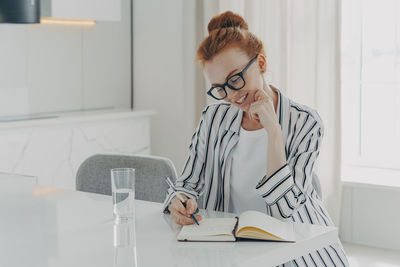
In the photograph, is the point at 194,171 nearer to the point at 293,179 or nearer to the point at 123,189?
the point at 293,179

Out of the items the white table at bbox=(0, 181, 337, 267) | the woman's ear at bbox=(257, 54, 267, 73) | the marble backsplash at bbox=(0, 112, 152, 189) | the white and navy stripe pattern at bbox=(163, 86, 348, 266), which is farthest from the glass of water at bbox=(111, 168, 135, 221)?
the marble backsplash at bbox=(0, 112, 152, 189)

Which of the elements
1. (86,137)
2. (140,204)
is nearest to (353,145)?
(86,137)

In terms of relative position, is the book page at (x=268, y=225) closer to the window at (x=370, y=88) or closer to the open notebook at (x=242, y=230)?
the open notebook at (x=242, y=230)

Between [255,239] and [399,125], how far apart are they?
2.65m

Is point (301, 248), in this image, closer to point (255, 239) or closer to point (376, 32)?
point (255, 239)

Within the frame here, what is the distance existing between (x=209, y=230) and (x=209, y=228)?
0.9 inches

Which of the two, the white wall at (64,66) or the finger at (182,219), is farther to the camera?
the white wall at (64,66)

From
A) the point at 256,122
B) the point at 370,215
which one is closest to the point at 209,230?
the point at 256,122

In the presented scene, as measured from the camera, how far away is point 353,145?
398 cm

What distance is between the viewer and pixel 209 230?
1.52 m

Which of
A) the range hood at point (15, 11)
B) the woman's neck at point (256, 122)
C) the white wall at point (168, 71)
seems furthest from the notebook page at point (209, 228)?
the white wall at point (168, 71)

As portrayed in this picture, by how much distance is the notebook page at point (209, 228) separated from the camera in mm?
1480

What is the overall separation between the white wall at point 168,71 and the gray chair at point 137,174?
1818 millimetres

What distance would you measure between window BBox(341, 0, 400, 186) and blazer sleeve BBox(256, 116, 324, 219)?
1.97 meters
